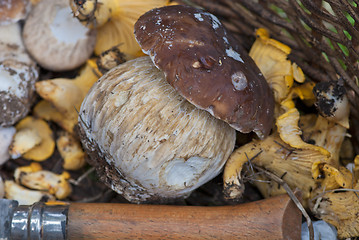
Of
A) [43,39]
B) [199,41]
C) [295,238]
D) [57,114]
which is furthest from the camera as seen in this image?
[57,114]

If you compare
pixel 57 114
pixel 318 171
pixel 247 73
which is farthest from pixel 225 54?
pixel 57 114

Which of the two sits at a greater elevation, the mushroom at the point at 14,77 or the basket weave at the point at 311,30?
the basket weave at the point at 311,30

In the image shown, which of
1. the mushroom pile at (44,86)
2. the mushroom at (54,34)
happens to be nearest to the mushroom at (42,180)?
the mushroom pile at (44,86)

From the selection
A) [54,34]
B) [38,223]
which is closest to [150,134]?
[38,223]

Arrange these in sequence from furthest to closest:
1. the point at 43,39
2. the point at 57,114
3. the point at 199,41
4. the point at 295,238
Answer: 1. the point at 57,114
2. the point at 43,39
3. the point at 295,238
4. the point at 199,41

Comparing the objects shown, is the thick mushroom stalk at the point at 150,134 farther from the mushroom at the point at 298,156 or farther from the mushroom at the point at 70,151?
the mushroom at the point at 70,151

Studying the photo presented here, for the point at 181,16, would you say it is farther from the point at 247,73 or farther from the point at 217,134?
the point at 217,134

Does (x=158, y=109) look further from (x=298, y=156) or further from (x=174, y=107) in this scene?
(x=298, y=156)

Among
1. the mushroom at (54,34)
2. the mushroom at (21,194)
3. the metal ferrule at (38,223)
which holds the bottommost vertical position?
the mushroom at (21,194)
